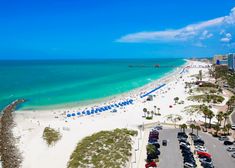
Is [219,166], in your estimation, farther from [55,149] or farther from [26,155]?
[26,155]

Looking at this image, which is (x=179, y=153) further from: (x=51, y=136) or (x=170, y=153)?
(x=51, y=136)

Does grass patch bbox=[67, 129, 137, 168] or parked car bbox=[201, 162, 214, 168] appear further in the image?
grass patch bbox=[67, 129, 137, 168]

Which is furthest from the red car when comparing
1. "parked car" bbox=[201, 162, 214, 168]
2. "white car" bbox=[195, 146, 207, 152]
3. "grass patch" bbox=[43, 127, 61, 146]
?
"grass patch" bbox=[43, 127, 61, 146]

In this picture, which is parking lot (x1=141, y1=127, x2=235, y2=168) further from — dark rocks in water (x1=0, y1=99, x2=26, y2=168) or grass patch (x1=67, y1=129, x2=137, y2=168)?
dark rocks in water (x1=0, y1=99, x2=26, y2=168)

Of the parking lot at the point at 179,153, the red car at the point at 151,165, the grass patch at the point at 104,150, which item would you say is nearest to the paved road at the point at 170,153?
the parking lot at the point at 179,153

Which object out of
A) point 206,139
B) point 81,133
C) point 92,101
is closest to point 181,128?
point 206,139

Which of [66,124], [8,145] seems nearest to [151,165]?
[8,145]

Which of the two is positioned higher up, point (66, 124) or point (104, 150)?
point (66, 124)
